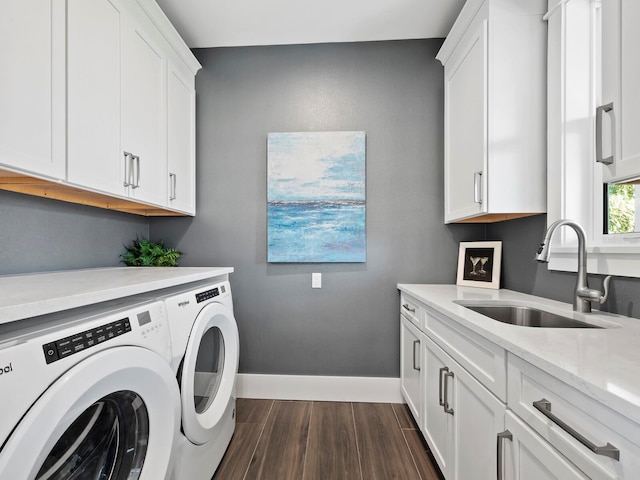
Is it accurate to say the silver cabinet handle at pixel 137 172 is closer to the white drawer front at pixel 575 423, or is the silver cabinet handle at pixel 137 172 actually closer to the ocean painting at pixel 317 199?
the ocean painting at pixel 317 199

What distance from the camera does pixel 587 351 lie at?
79 cm

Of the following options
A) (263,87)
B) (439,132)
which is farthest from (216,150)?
(439,132)

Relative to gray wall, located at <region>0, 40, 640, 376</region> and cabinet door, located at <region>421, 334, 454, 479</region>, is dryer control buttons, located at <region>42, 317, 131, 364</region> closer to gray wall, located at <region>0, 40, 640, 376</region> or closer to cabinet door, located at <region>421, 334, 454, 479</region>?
cabinet door, located at <region>421, 334, 454, 479</region>

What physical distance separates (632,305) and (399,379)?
1.50 meters

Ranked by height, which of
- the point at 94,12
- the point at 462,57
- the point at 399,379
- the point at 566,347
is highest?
the point at 462,57

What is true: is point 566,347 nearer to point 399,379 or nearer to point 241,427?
point 399,379

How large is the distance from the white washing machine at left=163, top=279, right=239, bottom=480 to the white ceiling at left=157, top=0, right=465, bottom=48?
180 cm

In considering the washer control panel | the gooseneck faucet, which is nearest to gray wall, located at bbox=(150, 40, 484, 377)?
the washer control panel

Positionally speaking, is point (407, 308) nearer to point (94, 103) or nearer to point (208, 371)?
point (208, 371)

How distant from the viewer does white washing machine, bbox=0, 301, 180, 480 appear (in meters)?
0.59

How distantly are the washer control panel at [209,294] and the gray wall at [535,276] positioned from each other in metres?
1.74

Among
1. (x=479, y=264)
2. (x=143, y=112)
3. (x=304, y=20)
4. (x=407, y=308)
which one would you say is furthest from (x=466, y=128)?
(x=143, y=112)

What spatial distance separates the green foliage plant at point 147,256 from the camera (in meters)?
2.11

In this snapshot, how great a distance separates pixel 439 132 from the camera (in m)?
2.31
